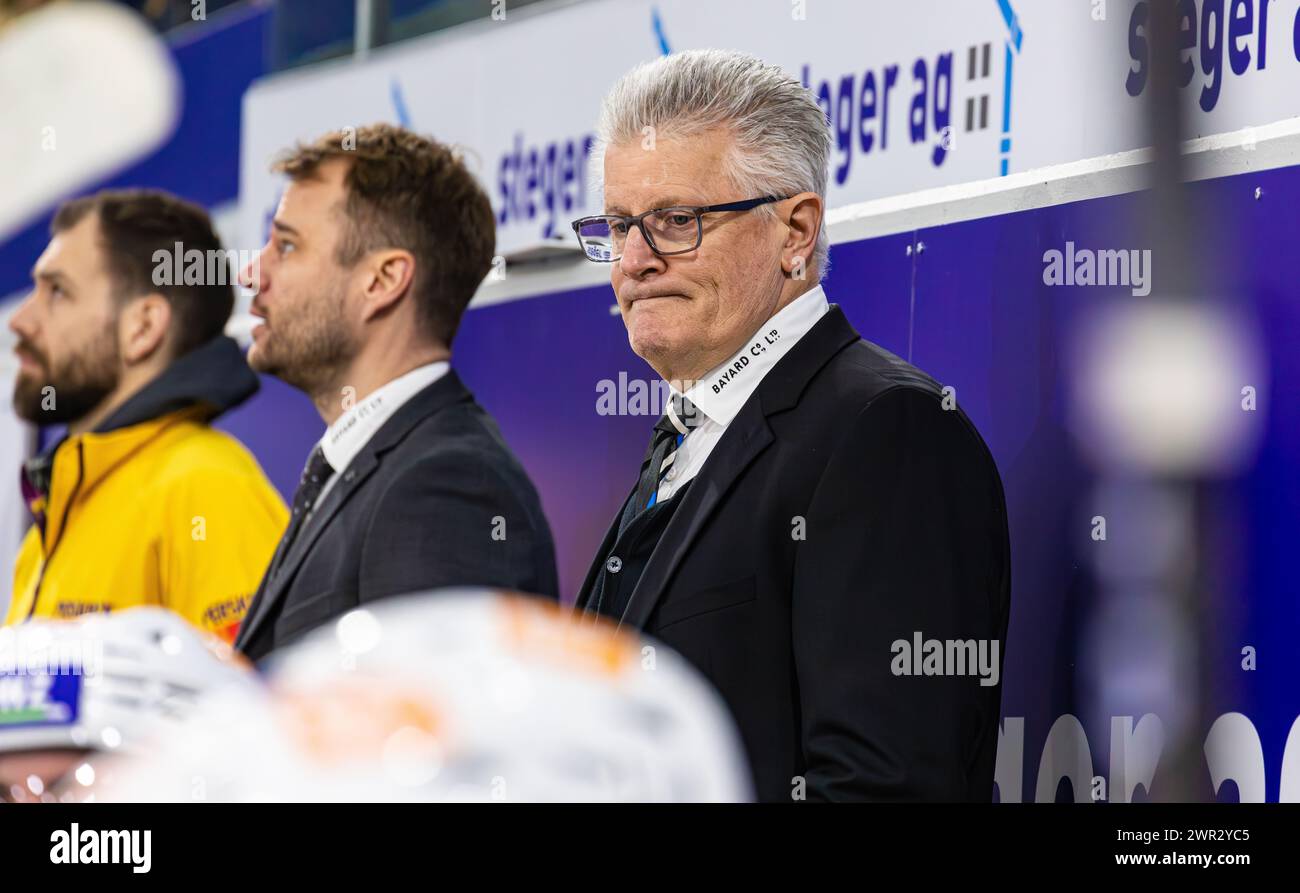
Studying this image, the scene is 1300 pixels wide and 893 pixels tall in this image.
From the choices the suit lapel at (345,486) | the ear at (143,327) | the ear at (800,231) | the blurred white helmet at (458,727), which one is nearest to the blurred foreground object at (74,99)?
the ear at (143,327)

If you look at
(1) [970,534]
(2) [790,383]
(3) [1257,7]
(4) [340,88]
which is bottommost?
(1) [970,534]

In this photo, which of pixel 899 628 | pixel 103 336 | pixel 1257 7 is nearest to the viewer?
pixel 899 628

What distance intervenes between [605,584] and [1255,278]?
2.69 feet

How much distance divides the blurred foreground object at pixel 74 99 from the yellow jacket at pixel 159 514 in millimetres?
1331

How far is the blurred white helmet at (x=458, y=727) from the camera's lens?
123 cm

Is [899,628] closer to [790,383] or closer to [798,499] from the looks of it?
[798,499]

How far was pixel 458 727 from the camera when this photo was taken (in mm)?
1232

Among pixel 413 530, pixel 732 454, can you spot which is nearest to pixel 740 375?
pixel 732 454

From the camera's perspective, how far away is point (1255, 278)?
6.68 feet

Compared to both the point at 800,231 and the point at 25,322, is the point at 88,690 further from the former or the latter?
the point at 25,322

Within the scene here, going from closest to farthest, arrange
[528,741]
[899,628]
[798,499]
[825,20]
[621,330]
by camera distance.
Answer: [528,741]
[899,628]
[798,499]
[825,20]
[621,330]

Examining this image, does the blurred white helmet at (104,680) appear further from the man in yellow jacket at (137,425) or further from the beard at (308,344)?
the man in yellow jacket at (137,425)

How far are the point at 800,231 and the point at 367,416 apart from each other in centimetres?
95

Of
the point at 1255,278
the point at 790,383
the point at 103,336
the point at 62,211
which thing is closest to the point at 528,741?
the point at 790,383
